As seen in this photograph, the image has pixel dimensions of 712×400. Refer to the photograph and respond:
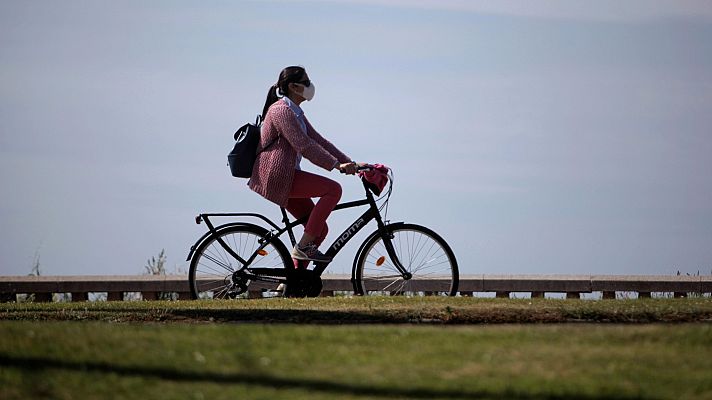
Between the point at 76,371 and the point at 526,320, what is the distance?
5548 millimetres

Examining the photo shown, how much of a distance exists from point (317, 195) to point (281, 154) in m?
0.57

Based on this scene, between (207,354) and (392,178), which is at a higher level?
(392,178)

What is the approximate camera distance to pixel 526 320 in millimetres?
12336

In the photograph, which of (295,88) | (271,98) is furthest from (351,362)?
(271,98)

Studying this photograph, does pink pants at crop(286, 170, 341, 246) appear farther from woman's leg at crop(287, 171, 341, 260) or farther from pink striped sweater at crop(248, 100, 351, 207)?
pink striped sweater at crop(248, 100, 351, 207)

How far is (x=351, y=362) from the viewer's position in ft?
26.8

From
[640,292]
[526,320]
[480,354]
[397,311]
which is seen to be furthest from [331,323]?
[640,292]

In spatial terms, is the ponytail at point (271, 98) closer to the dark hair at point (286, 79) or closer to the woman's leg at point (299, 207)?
the dark hair at point (286, 79)

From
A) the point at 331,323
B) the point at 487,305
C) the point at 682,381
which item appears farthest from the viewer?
the point at 487,305

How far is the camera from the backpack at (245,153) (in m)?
13.9

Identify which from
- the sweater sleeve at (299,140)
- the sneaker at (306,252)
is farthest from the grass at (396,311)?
the sweater sleeve at (299,140)

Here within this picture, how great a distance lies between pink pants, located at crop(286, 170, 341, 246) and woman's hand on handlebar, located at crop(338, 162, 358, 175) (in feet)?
0.75

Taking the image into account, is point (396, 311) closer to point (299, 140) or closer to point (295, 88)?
point (299, 140)

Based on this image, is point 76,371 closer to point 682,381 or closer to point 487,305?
point 682,381
